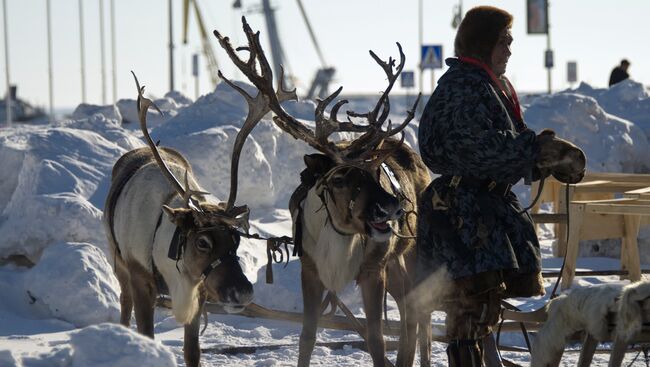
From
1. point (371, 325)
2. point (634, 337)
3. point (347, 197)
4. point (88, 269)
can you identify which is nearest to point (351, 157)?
point (347, 197)

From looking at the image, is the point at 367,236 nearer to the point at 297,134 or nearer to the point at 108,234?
the point at 297,134

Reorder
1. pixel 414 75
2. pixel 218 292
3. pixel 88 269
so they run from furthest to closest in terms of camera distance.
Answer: pixel 414 75, pixel 88 269, pixel 218 292

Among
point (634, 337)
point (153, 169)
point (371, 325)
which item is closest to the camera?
point (634, 337)

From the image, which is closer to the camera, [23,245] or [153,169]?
[153,169]

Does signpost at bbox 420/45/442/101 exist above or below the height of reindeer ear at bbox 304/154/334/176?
above

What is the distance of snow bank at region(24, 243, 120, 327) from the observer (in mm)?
9875

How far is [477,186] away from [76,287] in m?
5.13

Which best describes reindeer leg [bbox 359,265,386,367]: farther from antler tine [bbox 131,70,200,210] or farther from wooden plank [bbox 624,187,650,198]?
wooden plank [bbox 624,187,650,198]

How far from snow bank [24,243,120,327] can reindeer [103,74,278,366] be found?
1.62 meters

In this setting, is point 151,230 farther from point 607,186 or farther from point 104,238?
point 607,186

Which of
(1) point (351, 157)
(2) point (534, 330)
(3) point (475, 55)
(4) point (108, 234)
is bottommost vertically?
(2) point (534, 330)

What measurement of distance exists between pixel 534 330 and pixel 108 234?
115 inches

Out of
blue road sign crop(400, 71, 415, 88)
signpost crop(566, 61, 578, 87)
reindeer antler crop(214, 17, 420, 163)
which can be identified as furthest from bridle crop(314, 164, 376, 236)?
signpost crop(566, 61, 578, 87)

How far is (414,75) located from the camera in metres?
26.7
